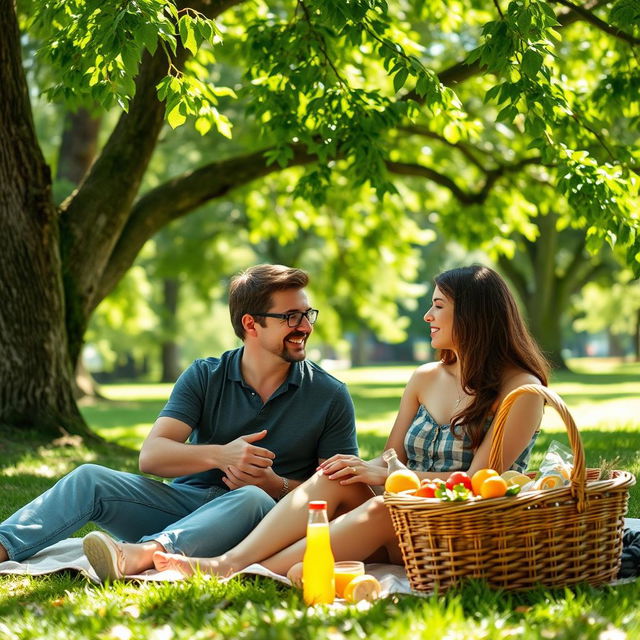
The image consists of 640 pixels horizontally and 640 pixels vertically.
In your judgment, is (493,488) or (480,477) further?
(480,477)

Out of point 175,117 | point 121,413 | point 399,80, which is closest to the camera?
point 175,117

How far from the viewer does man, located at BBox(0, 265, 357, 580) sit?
4.20 m

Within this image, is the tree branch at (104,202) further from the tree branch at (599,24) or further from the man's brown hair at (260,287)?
the man's brown hair at (260,287)

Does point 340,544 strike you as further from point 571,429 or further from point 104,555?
point 571,429

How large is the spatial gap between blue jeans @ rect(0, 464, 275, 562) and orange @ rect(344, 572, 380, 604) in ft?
2.39

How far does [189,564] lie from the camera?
3.95 meters

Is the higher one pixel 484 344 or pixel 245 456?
pixel 484 344

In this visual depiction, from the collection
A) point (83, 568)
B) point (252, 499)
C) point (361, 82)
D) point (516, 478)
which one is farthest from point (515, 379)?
point (361, 82)

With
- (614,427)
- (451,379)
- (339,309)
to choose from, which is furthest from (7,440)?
(339,309)

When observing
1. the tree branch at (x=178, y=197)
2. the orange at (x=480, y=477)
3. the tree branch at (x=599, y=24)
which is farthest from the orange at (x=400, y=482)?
the tree branch at (x=178, y=197)

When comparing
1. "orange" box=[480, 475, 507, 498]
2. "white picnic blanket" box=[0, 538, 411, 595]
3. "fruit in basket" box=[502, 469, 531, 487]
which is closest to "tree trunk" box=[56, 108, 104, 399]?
"white picnic blanket" box=[0, 538, 411, 595]

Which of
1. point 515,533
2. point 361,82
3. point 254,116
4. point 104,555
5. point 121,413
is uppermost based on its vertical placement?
point 361,82

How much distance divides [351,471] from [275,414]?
2.18 feet

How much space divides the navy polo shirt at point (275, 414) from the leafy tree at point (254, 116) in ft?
5.49
